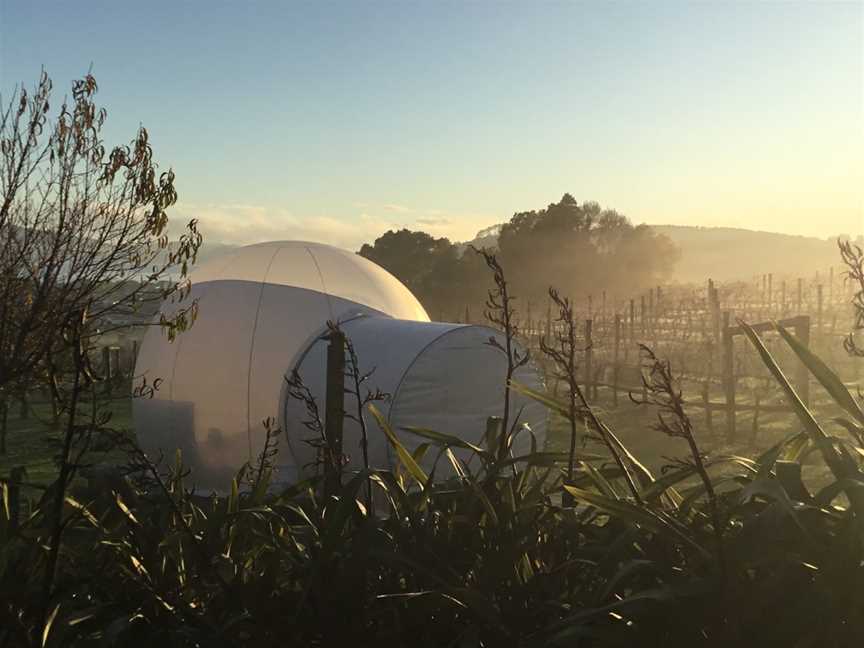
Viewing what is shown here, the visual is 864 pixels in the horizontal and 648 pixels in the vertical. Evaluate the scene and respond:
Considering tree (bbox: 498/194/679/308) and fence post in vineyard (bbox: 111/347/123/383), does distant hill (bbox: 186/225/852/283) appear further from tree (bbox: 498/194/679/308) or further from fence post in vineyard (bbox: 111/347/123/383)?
fence post in vineyard (bbox: 111/347/123/383)

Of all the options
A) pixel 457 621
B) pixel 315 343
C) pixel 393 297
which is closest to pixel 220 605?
pixel 457 621

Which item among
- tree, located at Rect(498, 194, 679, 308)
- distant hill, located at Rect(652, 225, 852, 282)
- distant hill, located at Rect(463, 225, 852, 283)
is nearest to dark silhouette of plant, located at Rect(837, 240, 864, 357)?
tree, located at Rect(498, 194, 679, 308)

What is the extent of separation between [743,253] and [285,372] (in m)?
181

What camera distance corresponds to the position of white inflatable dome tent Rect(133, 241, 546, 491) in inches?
444

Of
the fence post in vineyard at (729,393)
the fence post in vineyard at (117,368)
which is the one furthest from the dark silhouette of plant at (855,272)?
the fence post in vineyard at (729,393)

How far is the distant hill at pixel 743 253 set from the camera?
535ft

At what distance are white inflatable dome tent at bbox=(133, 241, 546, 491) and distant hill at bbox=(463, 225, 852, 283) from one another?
5560 inches

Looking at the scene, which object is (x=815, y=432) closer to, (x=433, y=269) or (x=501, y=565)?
(x=501, y=565)

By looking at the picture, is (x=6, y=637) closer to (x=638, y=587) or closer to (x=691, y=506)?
(x=638, y=587)

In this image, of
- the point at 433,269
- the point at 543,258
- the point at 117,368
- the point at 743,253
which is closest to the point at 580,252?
the point at 543,258

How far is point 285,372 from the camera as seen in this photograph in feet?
38.4

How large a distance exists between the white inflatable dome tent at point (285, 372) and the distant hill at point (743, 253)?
141234 mm

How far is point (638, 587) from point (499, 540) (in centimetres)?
40

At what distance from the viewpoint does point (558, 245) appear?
53.4 metres
